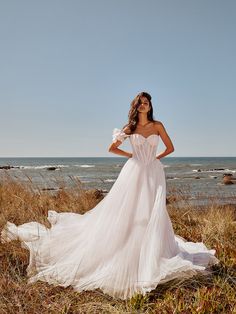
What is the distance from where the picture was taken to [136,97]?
17.8 feet

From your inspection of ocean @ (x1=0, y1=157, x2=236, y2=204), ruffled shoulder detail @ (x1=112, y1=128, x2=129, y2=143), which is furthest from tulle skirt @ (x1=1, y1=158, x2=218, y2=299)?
ocean @ (x1=0, y1=157, x2=236, y2=204)

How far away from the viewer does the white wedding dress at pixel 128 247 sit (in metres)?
4.52

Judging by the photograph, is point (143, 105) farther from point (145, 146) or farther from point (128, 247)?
point (128, 247)

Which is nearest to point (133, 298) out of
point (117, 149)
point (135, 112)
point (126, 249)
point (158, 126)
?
point (126, 249)

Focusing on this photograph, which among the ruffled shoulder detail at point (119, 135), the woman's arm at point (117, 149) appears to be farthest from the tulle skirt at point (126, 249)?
the ruffled shoulder detail at point (119, 135)

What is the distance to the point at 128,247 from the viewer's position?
4859mm

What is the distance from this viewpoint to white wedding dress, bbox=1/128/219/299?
4523 mm

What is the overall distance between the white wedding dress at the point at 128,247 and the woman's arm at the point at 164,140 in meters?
0.15

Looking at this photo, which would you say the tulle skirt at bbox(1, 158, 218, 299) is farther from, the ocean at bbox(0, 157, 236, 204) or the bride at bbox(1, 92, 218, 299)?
the ocean at bbox(0, 157, 236, 204)

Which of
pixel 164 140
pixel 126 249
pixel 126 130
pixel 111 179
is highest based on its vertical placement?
pixel 126 130

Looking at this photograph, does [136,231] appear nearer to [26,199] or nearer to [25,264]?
[25,264]

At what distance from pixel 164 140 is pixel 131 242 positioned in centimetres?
151

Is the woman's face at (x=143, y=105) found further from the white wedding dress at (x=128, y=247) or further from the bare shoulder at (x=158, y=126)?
the white wedding dress at (x=128, y=247)

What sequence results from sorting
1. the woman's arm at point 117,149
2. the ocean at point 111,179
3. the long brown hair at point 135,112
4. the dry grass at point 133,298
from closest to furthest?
the dry grass at point 133,298, the long brown hair at point 135,112, the woman's arm at point 117,149, the ocean at point 111,179
